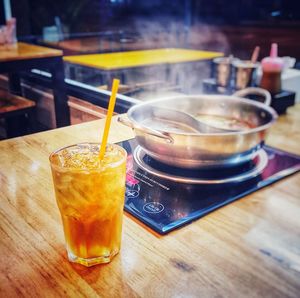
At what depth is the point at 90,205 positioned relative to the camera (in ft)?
2.10

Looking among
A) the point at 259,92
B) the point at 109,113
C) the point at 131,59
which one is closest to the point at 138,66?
the point at 131,59

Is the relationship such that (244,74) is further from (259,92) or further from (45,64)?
(45,64)

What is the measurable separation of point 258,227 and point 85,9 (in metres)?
7.53

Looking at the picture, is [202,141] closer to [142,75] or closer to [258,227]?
[258,227]

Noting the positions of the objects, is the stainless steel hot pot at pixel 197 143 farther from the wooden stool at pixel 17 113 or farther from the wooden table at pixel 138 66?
the wooden table at pixel 138 66

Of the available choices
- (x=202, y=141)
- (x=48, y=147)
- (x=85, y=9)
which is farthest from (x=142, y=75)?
(x=85, y=9)

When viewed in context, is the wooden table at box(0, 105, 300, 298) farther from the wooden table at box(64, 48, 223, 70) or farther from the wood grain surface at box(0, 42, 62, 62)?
Result: the wooden table at box(64, 48, 223, 70)

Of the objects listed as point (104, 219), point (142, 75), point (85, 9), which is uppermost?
point (85, 9)

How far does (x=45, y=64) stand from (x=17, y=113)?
531 millimetres

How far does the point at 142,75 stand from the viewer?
4.20 metres

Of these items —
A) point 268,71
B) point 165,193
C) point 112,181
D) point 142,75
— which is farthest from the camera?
point 142,75

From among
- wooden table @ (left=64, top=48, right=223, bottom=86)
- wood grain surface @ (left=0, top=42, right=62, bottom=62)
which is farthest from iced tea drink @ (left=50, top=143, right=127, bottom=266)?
wooden table @ (left=64, top=48, right=223, bottom=86)

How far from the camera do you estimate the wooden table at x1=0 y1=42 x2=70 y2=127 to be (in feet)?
9.84

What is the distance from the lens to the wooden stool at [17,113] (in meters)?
3.11
